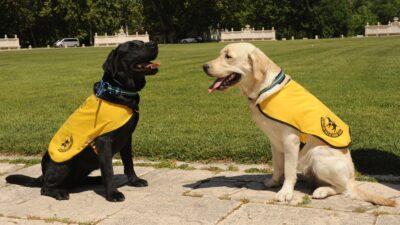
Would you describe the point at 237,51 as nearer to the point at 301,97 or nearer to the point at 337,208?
the point at 301,97

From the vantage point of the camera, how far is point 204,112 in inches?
404

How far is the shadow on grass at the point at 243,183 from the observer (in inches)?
217

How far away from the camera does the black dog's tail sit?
5910 mm

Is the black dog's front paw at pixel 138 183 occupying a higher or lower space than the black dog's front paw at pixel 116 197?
lower

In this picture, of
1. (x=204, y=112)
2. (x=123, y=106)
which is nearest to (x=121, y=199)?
(x=123, y=106)

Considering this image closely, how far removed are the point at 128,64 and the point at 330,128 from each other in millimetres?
2121

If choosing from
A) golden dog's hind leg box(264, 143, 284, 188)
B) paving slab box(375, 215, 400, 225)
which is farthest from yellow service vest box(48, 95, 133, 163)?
paving slab box(375, 215, 400, 225)

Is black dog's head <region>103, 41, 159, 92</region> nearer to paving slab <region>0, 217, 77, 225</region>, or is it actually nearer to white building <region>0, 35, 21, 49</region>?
paving slab <region>0, 217, 77, 225</region>

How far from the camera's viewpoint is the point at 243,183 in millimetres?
5789

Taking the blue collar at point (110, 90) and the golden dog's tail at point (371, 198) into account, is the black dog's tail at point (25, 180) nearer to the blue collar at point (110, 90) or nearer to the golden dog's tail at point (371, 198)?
the blue collar at point (110, 90)

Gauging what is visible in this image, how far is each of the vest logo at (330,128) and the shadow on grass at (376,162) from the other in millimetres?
1187

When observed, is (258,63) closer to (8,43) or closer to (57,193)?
(57,193)

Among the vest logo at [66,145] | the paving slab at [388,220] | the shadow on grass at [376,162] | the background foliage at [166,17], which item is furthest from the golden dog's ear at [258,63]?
the background foliage at [166,17]

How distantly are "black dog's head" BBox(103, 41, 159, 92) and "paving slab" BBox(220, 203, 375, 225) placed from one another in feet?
5.65
